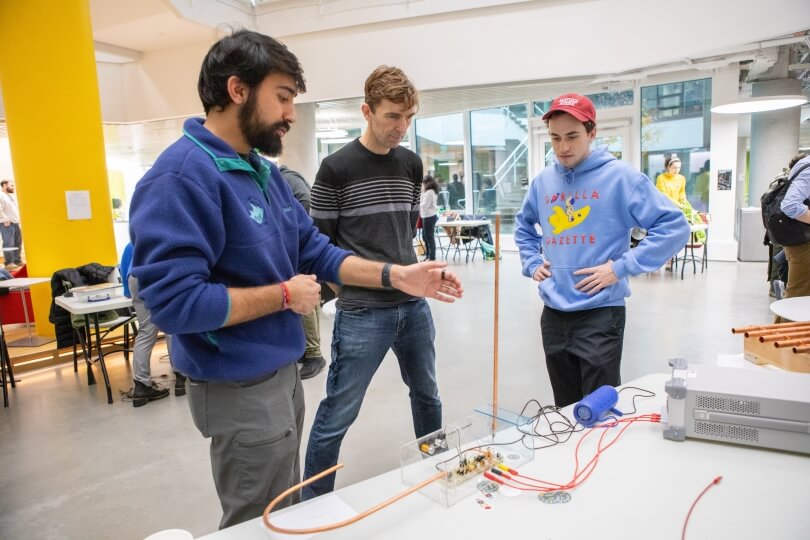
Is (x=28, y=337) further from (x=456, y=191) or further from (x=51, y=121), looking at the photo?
(x=456, y=191)

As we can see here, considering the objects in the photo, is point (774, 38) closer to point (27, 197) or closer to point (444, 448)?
point (444, 448)

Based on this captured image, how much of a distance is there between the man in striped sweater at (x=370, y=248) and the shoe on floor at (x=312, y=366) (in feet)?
6.88

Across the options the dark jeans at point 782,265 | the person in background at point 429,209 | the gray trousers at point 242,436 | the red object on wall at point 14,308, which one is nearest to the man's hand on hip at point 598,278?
the gray trousers at point 242,436

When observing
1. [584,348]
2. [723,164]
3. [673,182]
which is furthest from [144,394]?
[723,164]

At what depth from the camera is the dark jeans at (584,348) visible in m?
1.80

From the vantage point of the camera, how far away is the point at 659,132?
928 centimetres

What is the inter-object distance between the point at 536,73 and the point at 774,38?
2.75 meters

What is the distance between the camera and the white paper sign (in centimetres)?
498

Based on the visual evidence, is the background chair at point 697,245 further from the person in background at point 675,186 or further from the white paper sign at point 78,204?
the white paper sign at point 78,204

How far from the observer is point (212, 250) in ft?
3.54

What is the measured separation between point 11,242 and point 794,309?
11.1 m

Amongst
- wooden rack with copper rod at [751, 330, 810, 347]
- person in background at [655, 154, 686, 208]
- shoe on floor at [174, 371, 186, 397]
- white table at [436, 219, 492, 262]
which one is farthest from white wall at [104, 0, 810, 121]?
wooden rack with copper rod at [751, 330, 810, 347]

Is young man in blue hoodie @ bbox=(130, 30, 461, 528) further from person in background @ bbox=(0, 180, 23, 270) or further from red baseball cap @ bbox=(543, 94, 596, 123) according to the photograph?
person in background @ bbox=(0, 180, 23, 270)

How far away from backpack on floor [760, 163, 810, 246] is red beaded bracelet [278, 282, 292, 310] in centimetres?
397
